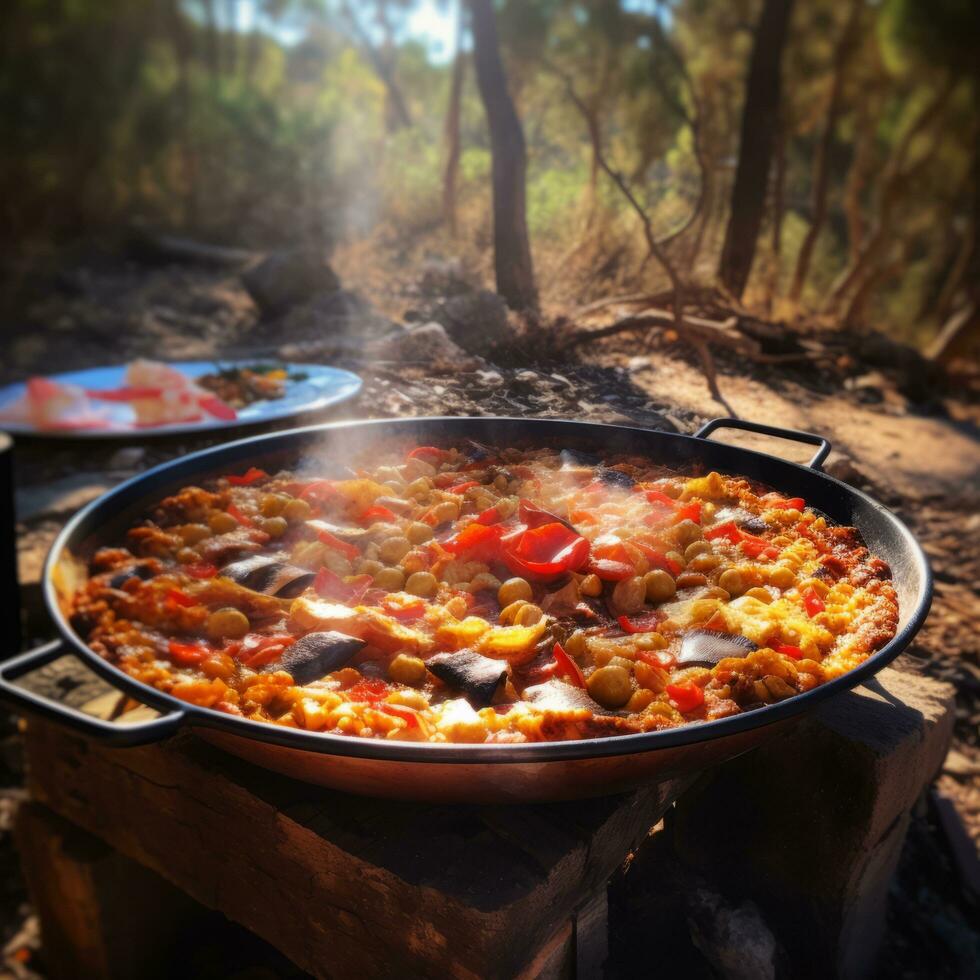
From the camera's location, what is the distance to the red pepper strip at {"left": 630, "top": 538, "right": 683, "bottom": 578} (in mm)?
1991

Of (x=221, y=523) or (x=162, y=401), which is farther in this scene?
(x=162, y=401)

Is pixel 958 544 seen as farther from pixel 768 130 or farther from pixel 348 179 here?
pixel 348 179

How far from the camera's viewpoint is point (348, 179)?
1427 cm

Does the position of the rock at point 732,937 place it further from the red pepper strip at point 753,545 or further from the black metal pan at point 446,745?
the red pepper strip at point 753,545

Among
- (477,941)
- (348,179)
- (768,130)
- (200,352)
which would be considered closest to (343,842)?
(477,941)

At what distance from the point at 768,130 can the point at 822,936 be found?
5.98 metres

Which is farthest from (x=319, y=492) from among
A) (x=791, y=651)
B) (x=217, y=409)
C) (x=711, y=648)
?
(x=217, y=409)

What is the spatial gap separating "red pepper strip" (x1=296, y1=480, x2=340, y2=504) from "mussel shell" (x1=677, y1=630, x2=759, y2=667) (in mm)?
1050

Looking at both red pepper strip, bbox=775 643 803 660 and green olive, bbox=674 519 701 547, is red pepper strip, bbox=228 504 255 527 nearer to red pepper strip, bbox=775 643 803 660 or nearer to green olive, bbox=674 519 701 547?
green olive, bbox=674 519 701 547

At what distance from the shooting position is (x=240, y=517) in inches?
85.4

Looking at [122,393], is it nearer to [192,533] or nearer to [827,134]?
[192,533]

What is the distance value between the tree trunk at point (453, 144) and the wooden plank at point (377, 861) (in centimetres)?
512

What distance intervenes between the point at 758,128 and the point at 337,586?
5.92 meters

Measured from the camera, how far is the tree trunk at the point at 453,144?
6.51 m
